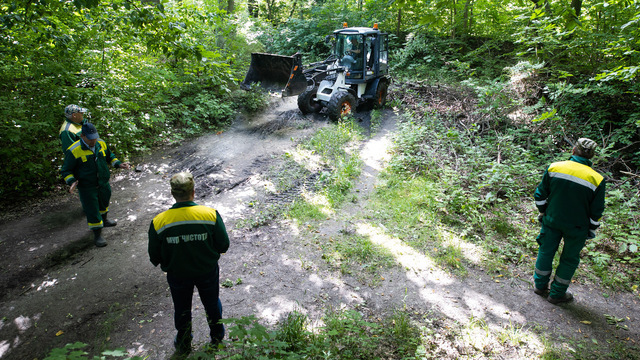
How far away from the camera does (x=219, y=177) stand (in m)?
7.21

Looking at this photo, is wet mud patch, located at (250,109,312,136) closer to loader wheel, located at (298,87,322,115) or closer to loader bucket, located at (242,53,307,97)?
loader wheel, located at (298,87,322,115)

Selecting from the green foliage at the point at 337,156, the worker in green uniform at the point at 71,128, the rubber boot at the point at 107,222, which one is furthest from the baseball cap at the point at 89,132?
the green foliage at the point at 337,156

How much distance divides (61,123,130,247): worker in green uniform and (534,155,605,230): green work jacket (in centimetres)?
550

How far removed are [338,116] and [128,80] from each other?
5.51 meters

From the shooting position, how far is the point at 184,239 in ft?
8.98

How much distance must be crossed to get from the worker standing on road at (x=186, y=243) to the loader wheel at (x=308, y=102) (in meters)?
8.35

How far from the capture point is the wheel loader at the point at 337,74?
403 inches

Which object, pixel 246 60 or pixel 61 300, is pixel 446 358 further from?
pixel 246 60

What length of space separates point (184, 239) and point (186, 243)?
4cm

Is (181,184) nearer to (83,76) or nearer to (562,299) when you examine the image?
(562,299)

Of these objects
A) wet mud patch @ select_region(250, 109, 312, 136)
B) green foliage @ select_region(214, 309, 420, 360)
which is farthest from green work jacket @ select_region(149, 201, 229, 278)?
wet mud patch @ select_region(250, 109, 312, 136)

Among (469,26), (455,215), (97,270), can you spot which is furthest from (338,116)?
(469,26)

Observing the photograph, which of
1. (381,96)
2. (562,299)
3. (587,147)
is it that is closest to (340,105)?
(381,96)

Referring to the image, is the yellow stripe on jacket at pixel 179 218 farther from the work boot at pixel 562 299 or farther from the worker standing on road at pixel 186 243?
the work boot at pixel 562 299
